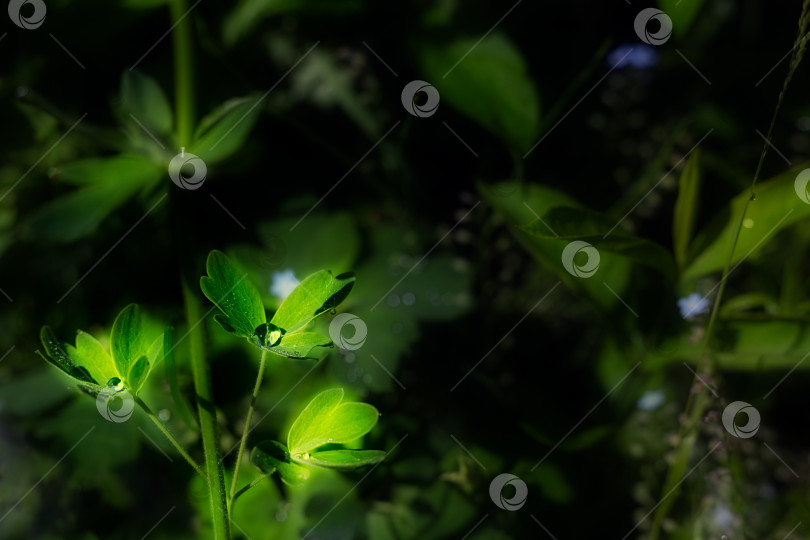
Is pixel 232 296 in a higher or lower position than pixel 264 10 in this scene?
lower

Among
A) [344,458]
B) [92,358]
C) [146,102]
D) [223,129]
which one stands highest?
[146,102]

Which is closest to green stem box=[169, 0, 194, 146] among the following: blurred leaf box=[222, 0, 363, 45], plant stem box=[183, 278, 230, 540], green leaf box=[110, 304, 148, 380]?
blurred leaf box=[222, 0, 363, 45]

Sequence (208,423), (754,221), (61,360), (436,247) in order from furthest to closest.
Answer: (436,247) < (754,221) < (208,423) < (61,360)

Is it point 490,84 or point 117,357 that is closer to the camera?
point 117,357

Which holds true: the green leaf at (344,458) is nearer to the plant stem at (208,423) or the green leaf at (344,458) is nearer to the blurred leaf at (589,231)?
the plant stem at (208,423)

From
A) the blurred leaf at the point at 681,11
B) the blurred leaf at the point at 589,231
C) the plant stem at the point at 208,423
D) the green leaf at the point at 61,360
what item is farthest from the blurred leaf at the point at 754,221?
the green leaf at the point at 61,360

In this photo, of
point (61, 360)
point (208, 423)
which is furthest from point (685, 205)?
point (61, 360)

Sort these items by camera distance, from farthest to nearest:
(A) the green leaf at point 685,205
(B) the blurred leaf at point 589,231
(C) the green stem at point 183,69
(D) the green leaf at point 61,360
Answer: (C) the green stem at point 183,69 → (A) the green leaf at point 685,205 → (B) the blurred leaf at point 589,231 → (D) the green leaf at point 61,360

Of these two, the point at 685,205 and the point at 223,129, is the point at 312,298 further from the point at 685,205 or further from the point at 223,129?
the point at 685,205

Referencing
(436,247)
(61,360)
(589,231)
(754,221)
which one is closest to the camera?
(61,360)
